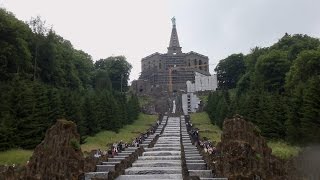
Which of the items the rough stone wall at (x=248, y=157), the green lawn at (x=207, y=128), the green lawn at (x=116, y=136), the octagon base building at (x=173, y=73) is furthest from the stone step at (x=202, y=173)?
the octagon base building at (x=173, y=73)

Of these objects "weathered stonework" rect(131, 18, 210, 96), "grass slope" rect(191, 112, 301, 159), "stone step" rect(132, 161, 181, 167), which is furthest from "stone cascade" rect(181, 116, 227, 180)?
"weathered stonework" rect(131, 18, 210, 96)

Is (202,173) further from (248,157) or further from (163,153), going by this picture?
(163,153)

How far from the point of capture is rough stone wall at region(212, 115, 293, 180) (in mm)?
22844

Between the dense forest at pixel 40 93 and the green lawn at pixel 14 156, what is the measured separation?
121 cm

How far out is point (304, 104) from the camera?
47.7 m

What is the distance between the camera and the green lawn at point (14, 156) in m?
40.3

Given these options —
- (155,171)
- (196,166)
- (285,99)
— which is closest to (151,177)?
(155,171)

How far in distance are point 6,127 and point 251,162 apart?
93.6ft

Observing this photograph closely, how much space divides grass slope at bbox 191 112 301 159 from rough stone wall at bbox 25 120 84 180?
39.2 ft

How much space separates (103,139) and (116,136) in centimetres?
661

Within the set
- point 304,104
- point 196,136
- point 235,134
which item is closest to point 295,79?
point 196,136

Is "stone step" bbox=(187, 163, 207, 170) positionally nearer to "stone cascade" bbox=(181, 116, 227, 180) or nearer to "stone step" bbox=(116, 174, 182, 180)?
"stone cascade" bbox=(181, 116, 227, 180)

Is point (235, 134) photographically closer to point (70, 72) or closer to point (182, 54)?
point (70, 72)

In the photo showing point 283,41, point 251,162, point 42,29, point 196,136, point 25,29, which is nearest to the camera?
point 251,162
